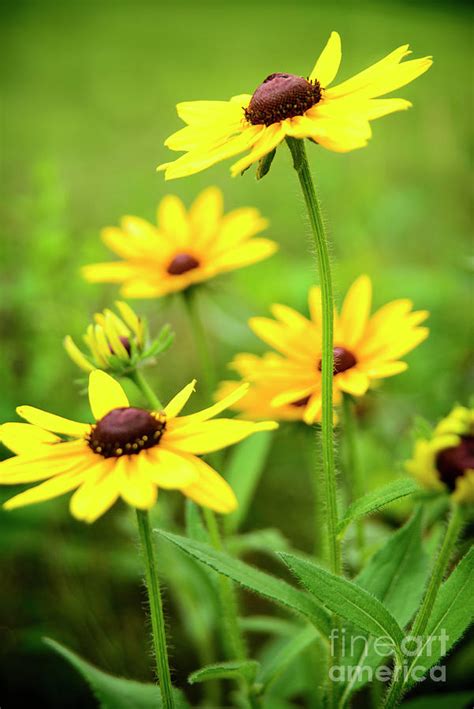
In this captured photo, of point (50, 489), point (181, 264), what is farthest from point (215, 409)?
point (181, 264)

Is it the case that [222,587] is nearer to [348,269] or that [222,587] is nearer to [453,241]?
[348,269]

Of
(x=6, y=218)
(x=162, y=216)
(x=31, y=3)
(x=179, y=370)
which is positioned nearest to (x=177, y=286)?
(x=162, y=216)

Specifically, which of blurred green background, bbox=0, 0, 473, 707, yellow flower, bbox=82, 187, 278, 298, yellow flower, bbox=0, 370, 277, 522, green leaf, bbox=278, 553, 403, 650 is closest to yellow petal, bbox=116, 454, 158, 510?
yellow flower, bbox=0, 370, 277, 522

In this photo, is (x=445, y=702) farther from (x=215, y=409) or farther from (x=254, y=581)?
(x=215, y=409)

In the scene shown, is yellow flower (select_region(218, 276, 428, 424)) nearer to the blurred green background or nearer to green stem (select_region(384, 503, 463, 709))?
the blurred green background

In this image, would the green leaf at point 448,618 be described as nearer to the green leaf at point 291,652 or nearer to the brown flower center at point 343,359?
the green leaf at point 291,652

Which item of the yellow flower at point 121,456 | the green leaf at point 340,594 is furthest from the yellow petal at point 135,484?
the green leaf at point 340,594
